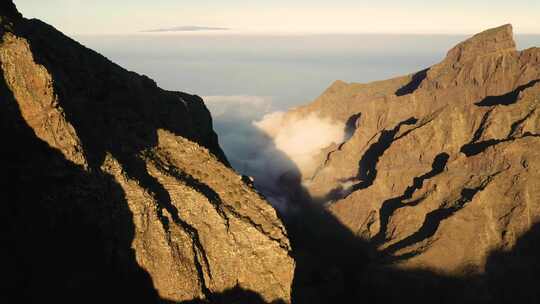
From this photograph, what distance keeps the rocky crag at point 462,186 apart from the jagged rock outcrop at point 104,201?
79505 millimetres

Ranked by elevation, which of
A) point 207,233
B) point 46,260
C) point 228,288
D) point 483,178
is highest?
point 46,260

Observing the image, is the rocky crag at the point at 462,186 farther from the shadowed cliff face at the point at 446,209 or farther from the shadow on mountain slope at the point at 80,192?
the shadow on mountain slope at the point at 80,192

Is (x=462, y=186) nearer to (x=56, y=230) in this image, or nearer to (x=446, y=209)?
(x=446, y=209)

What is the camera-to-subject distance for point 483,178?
138 metres

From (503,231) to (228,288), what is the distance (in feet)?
335

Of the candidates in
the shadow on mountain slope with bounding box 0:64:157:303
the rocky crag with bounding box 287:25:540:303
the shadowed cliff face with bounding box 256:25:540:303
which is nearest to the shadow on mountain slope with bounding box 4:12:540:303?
the shadow on mountain slope with bounding box 0:64:157:303

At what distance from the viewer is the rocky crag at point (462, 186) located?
126625 mm

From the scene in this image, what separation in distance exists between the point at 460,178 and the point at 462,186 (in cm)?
249

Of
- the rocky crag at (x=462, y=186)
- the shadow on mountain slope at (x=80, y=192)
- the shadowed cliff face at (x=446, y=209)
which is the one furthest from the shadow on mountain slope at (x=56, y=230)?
the rocky crag at (x=462, y=186)

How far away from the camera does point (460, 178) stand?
471 feet

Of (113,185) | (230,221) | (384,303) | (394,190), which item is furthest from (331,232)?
(113,185)

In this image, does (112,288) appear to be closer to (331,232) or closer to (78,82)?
(78,82)

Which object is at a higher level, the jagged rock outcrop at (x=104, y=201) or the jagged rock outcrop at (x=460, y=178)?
the jagged rock outcrop at (x=104, y=201)

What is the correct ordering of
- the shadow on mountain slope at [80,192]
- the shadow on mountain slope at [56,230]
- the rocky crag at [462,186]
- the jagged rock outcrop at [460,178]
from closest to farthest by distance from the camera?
the shadow on mountain slope at [56,230]
the shadow on mountain slope at [80,192]
the rocky crag at [462,186]
the jagged rock outcrop at [460,178]
